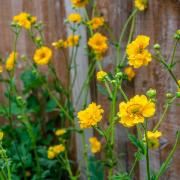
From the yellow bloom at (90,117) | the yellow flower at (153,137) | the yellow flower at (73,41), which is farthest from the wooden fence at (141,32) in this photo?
the yellow bloom at (90,117)

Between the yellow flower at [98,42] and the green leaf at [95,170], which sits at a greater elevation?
the yellow flower at [98,42]

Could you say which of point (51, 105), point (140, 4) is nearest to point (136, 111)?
point (140, 4)

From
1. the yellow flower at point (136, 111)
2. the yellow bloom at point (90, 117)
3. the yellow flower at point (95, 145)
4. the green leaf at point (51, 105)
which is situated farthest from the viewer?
the green leaf at point (51, 105)

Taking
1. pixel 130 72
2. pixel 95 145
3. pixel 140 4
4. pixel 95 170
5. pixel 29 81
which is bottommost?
pixel 95 170

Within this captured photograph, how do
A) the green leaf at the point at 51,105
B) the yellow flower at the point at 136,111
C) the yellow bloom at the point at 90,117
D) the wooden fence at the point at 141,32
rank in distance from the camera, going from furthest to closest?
the green leaf at the point at 51,105 → the wooden fence at the point at 141,32 → the yellow bloom at the point at 90,117 → the yellow flower at the point at 136,111

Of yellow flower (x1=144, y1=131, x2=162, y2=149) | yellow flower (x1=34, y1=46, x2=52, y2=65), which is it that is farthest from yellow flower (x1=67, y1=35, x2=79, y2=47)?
yellow flower (x1=144, y1=131, x2=162, y2=149)

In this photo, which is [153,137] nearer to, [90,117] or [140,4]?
[90,117]

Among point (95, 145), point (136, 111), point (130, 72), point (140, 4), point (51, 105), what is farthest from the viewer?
point (51, 105)

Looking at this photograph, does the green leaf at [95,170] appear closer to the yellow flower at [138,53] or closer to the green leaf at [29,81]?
the green leaf at [29,81]
